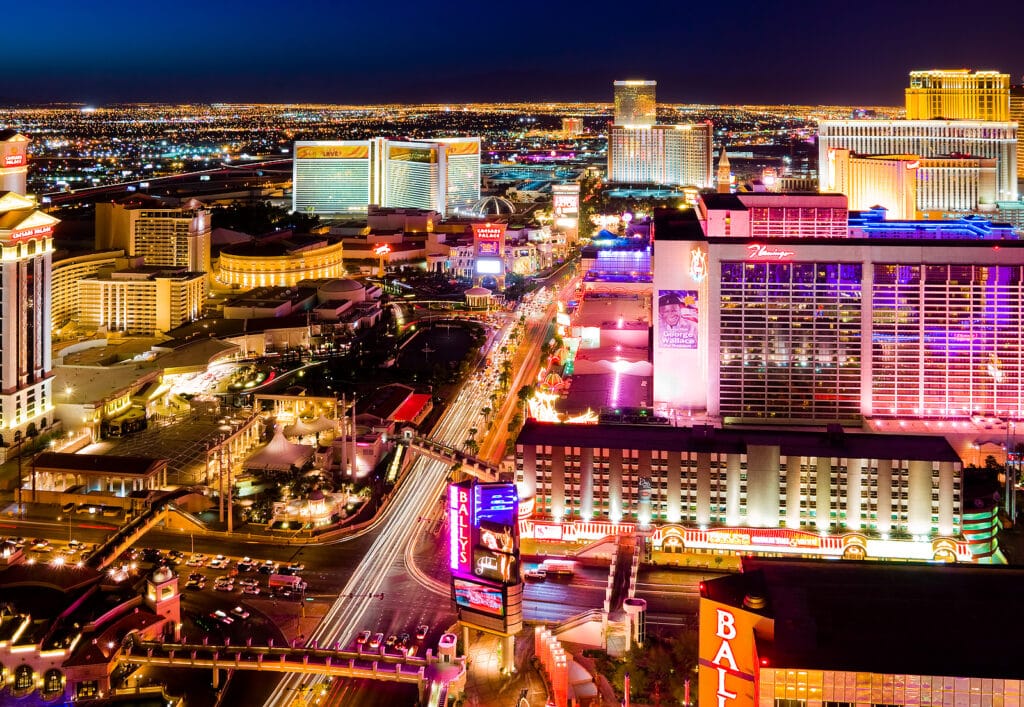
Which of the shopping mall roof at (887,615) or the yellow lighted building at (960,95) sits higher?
the yellow lighted building at (960,95)

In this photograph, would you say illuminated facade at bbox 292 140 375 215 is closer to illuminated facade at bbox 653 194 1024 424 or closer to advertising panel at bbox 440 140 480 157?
advertising panel at bbox 440 140 480 157

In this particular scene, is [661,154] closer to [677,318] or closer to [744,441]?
[677,318]

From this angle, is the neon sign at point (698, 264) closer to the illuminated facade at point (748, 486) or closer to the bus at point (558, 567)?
the illuminated facade at point (748, 486)

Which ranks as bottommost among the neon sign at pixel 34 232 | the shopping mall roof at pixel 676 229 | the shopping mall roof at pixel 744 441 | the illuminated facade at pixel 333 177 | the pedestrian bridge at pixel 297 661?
the pedestrian bridge at pixel 297 661

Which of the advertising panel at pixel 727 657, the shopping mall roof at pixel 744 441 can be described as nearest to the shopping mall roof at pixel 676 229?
the shopping mall roof at pixel 744 441

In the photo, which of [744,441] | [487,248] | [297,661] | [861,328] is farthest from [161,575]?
[487,248]

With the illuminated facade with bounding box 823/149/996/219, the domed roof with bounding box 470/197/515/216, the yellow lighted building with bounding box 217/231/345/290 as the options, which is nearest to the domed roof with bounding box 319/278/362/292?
the yellow lighted building with bounding box 217/231/345/290
